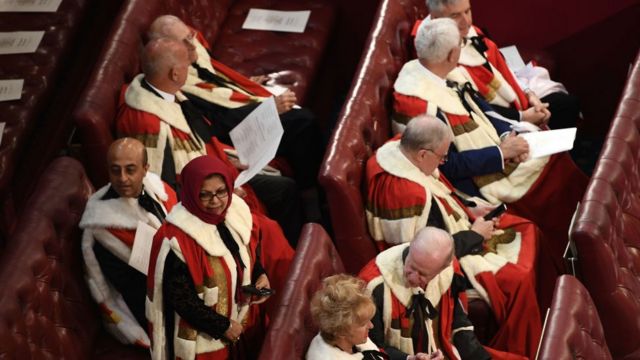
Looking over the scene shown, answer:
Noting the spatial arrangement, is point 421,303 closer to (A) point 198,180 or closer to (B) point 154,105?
(A) point 198,180

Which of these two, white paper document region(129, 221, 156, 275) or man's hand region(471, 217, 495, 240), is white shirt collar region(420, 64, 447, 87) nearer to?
man's hand region(471, 217, 495, 240)

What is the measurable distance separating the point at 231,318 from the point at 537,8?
2885 mm

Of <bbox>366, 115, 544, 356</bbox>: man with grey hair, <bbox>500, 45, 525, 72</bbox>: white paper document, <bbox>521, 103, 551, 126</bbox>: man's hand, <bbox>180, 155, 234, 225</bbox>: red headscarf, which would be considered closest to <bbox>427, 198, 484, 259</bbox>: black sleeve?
<bbox>366, 115, 544, 356</bbox>: man with grey hair

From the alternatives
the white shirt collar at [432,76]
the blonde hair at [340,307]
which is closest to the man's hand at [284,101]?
the white shirt collar at [432,76]

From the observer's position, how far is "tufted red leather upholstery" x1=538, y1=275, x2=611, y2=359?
3805 millimetres

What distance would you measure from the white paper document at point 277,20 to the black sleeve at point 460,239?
1.74 m

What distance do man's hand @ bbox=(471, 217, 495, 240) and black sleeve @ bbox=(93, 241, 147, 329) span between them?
1410 millimetres

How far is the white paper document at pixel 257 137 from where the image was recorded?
504cm

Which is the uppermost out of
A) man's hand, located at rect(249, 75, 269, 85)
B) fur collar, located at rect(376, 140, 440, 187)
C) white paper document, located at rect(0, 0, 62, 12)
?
white paper document, located at rect(0, 0, 62, 12)

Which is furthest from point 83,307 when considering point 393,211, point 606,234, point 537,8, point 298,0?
point 537,8

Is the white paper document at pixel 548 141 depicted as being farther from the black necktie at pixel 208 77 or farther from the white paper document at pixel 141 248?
Result: the white paper document at pixel 141 248

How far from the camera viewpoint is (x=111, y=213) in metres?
4.50

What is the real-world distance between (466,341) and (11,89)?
258cm

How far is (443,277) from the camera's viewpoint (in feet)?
14.6
